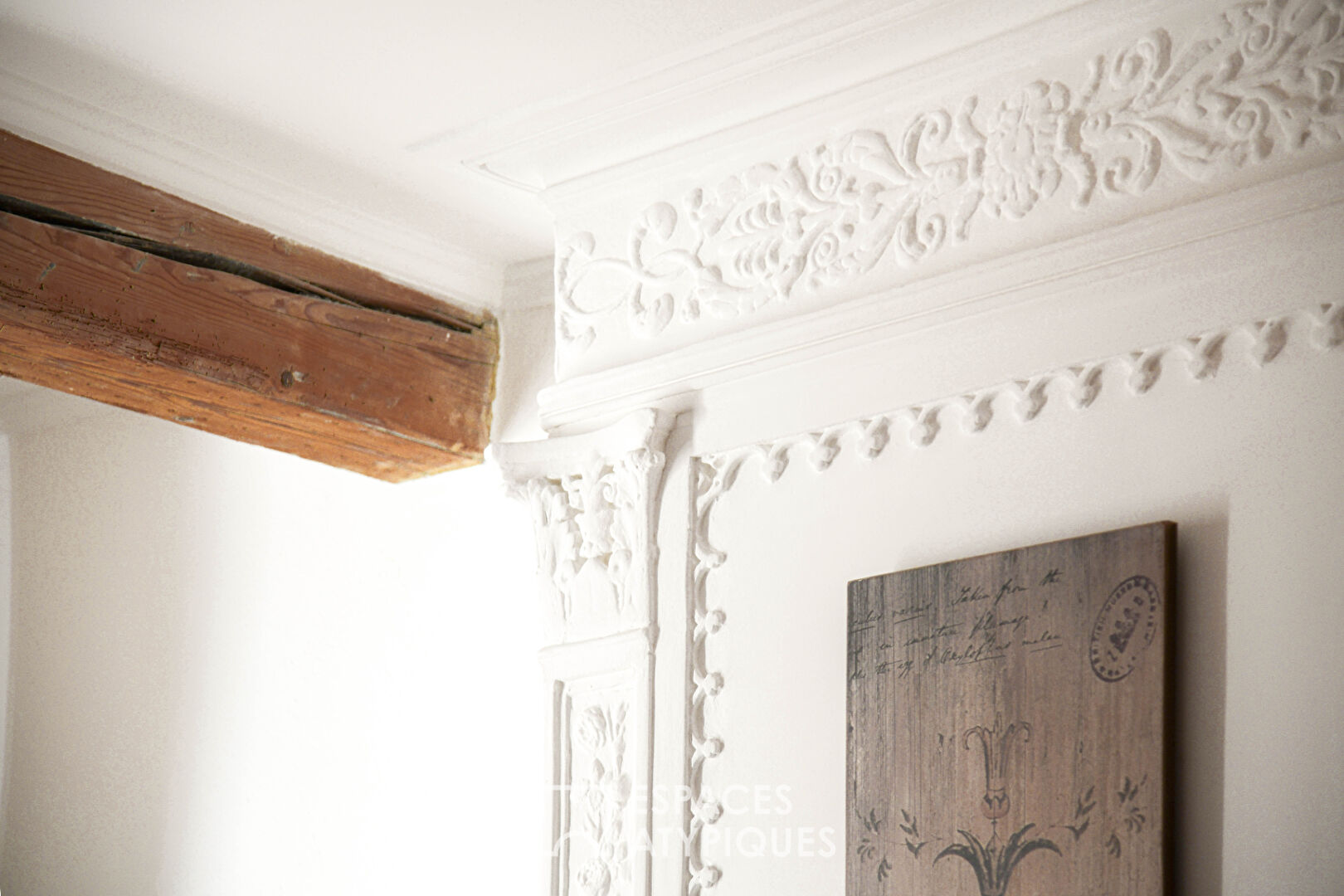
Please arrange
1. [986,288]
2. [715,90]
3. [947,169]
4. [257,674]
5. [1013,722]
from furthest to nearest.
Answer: [257,674]
[715,90]
[947,169]
[986,288]
[1013,722]

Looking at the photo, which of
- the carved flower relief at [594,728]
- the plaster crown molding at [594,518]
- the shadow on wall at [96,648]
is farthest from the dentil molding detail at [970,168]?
the shadow on wall at [96,648]

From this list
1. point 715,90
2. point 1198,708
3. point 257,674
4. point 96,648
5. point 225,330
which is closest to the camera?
point 1198,708

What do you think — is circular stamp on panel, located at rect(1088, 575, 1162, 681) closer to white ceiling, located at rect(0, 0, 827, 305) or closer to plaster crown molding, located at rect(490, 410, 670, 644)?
plaster crown molding, located at rect(490, 410, 670, 644)

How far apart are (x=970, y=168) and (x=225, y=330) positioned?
4.70 feet

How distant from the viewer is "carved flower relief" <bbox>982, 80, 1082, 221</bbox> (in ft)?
8.06

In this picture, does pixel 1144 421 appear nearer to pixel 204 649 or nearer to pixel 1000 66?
pixel 1000 66

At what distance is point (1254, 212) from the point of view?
2201mm

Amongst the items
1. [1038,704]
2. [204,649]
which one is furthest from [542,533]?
[204,649]

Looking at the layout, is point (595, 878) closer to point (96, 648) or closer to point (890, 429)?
point (890, 429)

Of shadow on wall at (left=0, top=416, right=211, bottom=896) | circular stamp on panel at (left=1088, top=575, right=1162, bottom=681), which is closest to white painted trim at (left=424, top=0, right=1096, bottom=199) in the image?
circular stamp on panel at (left=1088, top=575, right=1162, bottom=681)

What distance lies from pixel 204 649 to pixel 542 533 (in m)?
1.43

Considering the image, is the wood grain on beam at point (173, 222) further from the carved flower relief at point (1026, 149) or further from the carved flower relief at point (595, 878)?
the carved flower relief at point (1026, 149)

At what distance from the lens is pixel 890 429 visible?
2604 millimetres

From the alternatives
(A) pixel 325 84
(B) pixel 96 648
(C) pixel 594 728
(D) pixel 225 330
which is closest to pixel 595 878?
(C) pixel 594 728
